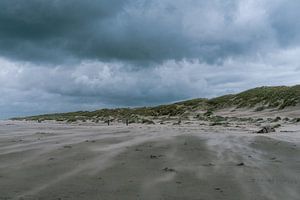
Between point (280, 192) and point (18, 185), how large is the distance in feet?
12.5

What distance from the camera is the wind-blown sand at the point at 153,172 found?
5.54 m

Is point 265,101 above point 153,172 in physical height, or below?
above

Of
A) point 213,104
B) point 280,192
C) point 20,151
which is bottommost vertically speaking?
point 280,192

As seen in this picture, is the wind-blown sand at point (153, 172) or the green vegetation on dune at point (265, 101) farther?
the green vegetation on dune at point (265, 101)

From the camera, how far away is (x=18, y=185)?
19.6 feet

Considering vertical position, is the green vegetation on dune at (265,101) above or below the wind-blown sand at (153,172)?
above

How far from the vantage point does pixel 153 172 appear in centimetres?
684

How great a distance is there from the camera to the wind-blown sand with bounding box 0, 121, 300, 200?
5.54 m

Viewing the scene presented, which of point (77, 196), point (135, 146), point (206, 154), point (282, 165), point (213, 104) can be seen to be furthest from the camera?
point (213, 104)

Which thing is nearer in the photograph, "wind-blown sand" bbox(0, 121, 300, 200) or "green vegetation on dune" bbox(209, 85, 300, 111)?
"wind-blown sand" bbox(0, 121, 300, 200)

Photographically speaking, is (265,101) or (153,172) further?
(265,101)

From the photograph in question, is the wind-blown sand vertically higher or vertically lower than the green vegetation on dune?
lower

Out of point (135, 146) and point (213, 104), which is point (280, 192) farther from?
point (213, 104)

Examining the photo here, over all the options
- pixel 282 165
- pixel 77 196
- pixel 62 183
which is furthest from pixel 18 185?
pixel 282 165
